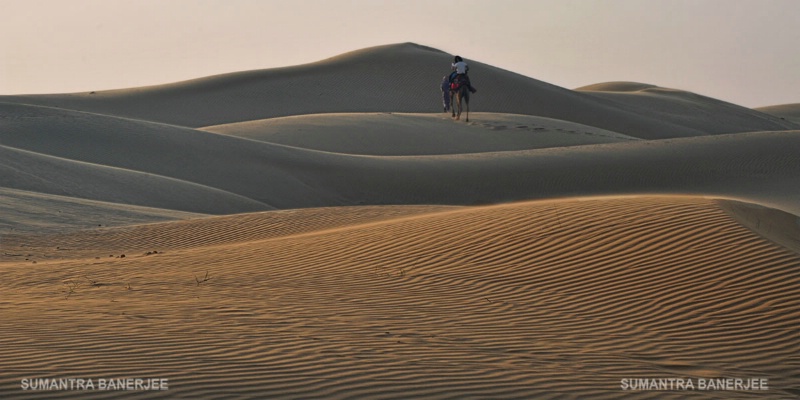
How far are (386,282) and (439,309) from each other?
70.9 inches

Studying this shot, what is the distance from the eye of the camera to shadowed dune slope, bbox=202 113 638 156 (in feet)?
149

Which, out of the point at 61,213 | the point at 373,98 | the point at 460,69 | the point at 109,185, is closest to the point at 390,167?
the point at 460,69

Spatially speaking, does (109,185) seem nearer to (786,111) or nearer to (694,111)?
(694,111)

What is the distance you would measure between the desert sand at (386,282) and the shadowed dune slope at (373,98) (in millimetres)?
42475

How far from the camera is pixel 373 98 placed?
8075 cm

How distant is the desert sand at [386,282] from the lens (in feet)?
26.6

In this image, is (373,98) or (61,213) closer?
(61,213)

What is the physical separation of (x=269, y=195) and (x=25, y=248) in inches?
567

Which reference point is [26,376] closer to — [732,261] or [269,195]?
[732,261]

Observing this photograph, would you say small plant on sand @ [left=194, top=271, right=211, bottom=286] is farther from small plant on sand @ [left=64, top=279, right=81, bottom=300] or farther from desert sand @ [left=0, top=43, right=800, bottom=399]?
small plant on sand @ [left=64, top=279, right=81, bottom=300]

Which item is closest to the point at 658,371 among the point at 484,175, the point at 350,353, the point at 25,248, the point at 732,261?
the point at 350,353

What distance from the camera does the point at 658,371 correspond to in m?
8.85

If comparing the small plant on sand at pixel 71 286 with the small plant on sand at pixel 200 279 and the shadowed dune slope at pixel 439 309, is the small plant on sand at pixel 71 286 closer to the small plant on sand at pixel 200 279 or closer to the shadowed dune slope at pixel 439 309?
the shadowed dune slope at pixel 439 309

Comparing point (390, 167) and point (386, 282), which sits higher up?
point (390, 167)
